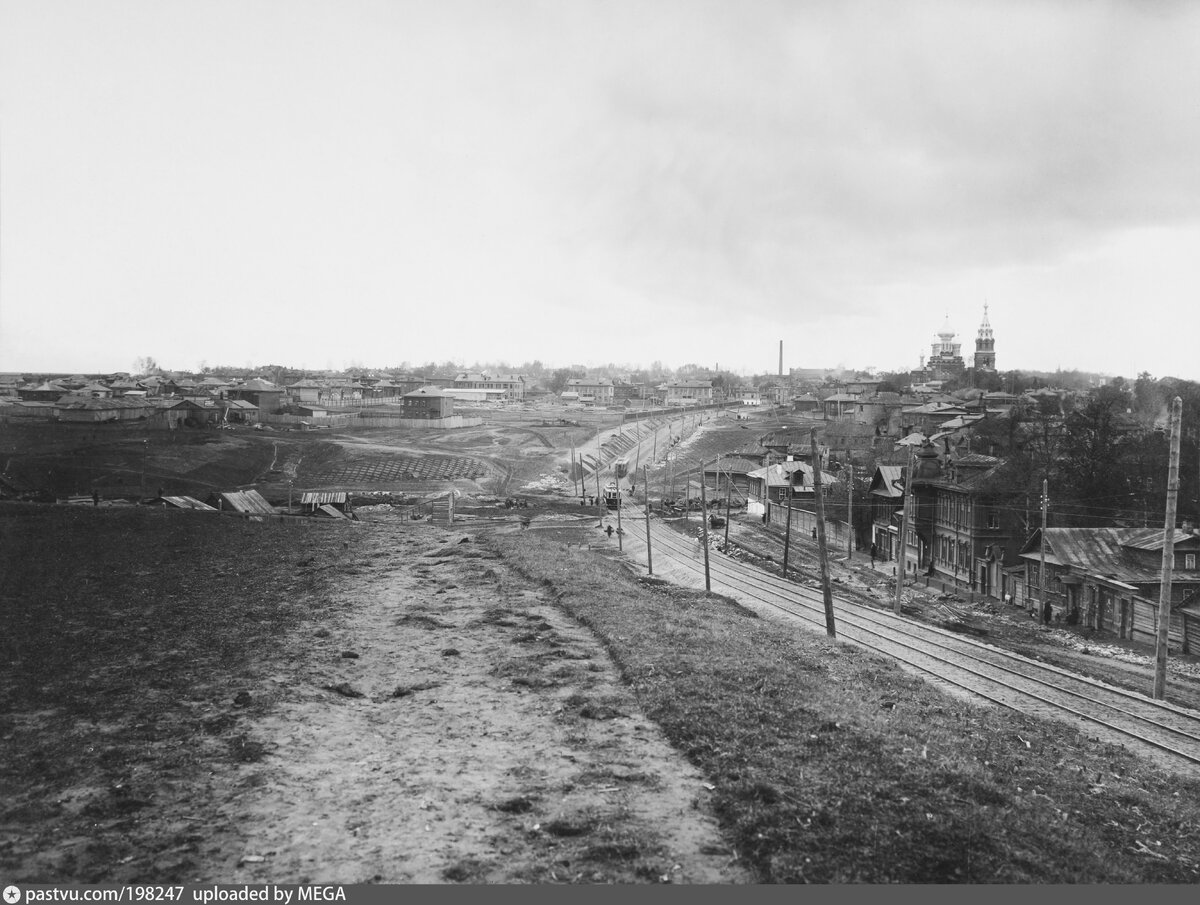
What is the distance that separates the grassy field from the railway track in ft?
6.20

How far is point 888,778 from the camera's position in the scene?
12094 mm

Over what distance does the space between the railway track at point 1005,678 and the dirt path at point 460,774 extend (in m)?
12.0

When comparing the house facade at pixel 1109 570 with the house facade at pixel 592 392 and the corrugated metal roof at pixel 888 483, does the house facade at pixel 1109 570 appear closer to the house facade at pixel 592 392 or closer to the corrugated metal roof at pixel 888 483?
the corrugated metal roof at pixel 888 483

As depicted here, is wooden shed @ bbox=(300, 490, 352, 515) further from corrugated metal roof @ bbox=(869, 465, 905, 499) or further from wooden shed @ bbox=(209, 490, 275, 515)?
corrugated metal roof @ bbox=(869, 465, 905, 499)

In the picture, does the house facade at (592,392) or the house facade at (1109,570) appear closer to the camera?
the house facade at (1109,570)

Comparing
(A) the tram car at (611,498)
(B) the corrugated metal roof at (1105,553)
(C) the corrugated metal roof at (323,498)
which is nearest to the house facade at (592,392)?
(A) the tram car at (611,498)

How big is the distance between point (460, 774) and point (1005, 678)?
18965mm

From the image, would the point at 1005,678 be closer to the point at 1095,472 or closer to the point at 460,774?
the point at 460,774

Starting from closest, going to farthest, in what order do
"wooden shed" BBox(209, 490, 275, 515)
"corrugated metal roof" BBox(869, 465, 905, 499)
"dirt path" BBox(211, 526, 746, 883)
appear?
"dirt path" BBox(211, 526, 746, 883) → "wooden shed" BBox(209, 490, 275, 515) → "corrugated metal roof" BBox(869, 465, 905, 499)

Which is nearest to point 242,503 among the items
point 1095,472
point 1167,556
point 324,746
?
point 324,746

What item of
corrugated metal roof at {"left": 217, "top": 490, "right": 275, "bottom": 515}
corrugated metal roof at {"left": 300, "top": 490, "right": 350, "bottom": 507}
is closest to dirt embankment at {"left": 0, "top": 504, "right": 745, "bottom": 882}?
corrugated metal roof at {"left": 217, "top": 490, "right": 275, "bottom": 515}

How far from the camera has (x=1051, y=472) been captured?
190ft

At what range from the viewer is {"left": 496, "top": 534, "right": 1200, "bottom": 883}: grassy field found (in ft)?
32.3

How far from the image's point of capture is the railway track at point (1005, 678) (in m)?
19.5
